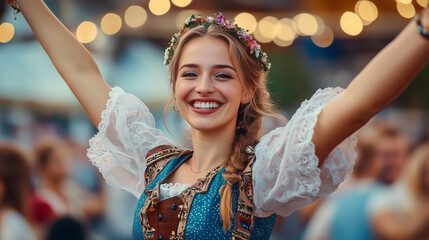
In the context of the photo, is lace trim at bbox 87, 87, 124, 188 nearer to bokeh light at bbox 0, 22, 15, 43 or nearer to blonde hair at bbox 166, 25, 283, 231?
blonde hair at bbox 166, 25, 283, 231

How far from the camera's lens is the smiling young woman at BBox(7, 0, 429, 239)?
1261mm

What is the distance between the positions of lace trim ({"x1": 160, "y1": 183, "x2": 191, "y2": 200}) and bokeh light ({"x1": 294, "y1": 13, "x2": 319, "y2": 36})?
315 cm

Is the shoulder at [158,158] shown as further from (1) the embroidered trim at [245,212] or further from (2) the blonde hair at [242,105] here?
(1) the embroidered trim at [245,212]

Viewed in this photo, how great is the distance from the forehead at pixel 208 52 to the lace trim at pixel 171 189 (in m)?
0.32

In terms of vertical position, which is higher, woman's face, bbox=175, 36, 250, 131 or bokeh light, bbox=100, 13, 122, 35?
bokeh light, bbox=100, 13, 122, 35

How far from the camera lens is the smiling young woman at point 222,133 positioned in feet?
4.14

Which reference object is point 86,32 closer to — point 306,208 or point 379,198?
point 306,208

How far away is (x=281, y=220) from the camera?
3791 millimetres

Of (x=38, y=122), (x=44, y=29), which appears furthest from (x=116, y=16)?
(x=44, y=29)

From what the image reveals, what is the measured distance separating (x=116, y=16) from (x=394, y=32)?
6.94ft

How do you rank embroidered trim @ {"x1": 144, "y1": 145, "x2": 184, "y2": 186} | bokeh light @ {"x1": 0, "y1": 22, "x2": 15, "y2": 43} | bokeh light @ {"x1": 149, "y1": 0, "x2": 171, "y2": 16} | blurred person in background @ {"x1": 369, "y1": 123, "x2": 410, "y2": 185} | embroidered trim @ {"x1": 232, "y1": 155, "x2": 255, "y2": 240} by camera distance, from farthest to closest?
bokeh light @ {"x1": 149, "y1": 0, "x2": 171, "y2": 16}
bokeh light @ {"x1": 0, "y1": 22, "x2": 15, "y2": 43}
blurred person in background @ {"x1": 369, "y1": 123, "x2": 410, "y2": 185}
embroidered trim @ {"x1": 144, "y1": 145, "x2": 184, "y2": 186}
embroidered trim @ {"x1": 232, "y1": 155, "x2": 255, "y2": 240}

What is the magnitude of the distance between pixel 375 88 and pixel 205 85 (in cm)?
49

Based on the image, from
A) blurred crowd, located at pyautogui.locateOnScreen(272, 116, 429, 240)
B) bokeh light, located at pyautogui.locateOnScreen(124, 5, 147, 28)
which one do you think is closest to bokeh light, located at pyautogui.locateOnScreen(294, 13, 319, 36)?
bokeh light, located at pyautogui.locateOnScreen(124, 5, 147, 28)

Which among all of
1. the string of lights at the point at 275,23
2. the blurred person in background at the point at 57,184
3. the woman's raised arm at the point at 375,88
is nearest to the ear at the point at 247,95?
the woman's raised arm at the point at 375,88
